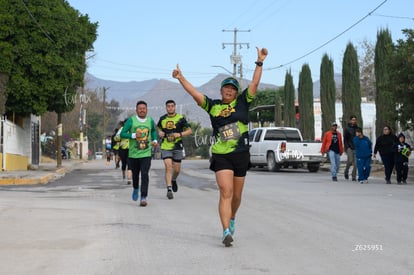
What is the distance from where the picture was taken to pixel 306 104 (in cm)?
4438

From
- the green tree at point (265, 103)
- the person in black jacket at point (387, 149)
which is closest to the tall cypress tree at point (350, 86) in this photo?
the person in black jacket at point (387, 149)

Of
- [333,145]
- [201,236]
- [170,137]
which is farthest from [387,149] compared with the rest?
[201,236]

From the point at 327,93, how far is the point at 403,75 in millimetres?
17997

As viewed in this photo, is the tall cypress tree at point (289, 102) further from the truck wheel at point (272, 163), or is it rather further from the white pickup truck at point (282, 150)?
the truck wheel at point (272, 163)

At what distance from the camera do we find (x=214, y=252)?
7.36m

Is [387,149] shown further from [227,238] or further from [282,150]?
[227,238]

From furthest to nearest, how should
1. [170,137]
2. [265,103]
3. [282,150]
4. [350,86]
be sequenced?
[265,103]
[350,86]
[282,150]
[170,137]

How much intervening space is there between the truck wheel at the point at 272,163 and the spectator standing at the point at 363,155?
7.68 metres

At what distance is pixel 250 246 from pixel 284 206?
15.4ft

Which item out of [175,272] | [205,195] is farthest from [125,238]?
[205,195]

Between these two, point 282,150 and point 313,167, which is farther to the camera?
point 313,167

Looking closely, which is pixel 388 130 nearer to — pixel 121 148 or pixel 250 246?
pixel 121 148

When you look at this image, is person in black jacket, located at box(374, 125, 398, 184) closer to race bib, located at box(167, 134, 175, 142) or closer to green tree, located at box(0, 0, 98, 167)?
race bib, located at box(167, 134, 175, 142)

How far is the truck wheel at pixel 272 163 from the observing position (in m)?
27.9
